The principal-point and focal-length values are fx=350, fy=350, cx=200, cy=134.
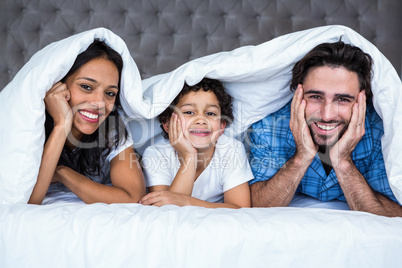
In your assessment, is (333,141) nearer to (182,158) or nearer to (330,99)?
(330,99)

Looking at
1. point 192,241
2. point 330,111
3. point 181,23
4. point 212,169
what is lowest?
point 192,241

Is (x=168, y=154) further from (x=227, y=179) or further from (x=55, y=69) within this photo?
(x=55, y=69)

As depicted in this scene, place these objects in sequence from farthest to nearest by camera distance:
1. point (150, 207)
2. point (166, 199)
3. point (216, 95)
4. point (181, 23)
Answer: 1. point (181, 23)
2. point (216, 95)
3. point (166, 199)
4. point (150, 207)

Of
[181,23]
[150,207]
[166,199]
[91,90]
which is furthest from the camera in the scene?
[181,23]

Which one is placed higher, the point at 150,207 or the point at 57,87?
the point at 57,87

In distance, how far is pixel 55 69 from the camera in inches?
41.4

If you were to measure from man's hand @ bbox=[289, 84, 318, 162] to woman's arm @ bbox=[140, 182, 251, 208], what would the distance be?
0.23 meters

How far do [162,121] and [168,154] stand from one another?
0.46 feet

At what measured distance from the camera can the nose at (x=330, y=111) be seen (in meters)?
1.17

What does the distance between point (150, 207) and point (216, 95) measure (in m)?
0.51

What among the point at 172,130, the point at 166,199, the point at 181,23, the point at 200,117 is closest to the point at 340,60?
the point at 200,117

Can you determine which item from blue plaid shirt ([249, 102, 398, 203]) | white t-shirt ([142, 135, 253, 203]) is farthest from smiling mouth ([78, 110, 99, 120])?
blue plaid shirt ([249, 102, 398, 203])

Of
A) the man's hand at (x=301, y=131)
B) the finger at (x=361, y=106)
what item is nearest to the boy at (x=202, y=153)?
the man's hand at (x=301, y=131)

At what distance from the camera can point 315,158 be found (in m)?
1.29
